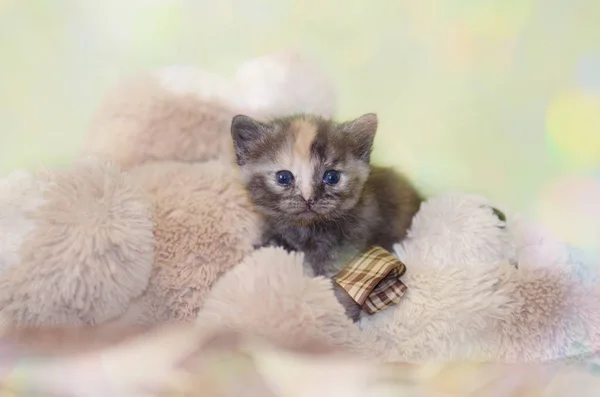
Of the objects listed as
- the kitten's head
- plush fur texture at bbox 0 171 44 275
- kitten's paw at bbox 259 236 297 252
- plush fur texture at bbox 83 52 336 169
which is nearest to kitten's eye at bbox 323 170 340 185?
the kitten's head

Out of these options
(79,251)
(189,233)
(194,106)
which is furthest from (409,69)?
(79,251)

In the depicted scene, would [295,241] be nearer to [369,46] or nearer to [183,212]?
[183,212]

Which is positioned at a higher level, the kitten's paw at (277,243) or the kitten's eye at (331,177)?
the kitten's eye at (331,177)

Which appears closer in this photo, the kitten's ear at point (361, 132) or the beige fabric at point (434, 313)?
the beige fabric at point (434, 313)

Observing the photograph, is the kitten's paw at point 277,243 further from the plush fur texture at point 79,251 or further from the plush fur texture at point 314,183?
the plush fur texture at point 79,251

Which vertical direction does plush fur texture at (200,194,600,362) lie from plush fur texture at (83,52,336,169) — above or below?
below

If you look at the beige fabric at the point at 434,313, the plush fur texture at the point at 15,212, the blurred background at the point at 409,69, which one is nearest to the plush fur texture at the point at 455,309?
the beige fabric at the point at 434,313

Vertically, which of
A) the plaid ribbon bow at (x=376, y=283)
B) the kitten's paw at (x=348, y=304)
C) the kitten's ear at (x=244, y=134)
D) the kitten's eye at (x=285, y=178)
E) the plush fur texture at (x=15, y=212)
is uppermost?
the kitten's ear at (x=244, y=134)

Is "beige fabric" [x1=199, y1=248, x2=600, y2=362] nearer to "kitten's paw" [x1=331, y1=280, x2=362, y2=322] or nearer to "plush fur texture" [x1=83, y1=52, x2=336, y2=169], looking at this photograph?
"kitten's paw" [x1=331, y1=280, x2=362, y2=322]
